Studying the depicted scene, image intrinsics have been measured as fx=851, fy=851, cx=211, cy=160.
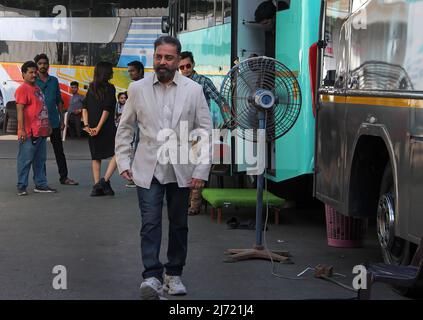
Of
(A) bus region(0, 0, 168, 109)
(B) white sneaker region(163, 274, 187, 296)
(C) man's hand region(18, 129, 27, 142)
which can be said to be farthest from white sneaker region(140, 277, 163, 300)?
(A) bus region(0, 0, 168, 109)

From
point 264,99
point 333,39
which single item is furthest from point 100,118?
point 333,39

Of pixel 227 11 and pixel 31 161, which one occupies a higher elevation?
pixel 227 11

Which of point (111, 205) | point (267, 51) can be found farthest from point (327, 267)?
point (111, 205)

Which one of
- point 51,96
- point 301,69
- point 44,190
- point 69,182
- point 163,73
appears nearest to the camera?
point 163,73

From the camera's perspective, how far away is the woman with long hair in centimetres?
1177

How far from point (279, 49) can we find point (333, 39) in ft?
5.27

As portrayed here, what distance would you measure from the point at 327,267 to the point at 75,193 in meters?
5.87

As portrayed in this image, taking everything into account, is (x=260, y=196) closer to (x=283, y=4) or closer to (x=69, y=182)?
(x=283, y=4)

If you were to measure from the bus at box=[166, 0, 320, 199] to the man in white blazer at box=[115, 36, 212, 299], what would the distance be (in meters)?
2.73

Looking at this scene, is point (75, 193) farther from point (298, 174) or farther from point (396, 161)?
point (396, 161)

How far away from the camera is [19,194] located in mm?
11875

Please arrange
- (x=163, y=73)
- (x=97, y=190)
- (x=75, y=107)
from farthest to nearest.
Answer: (x=75, y=107) < (x=97, y=190) < (x=163, y=73)

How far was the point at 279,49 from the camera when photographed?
932 centimetres

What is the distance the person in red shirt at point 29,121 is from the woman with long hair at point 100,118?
62 cm
